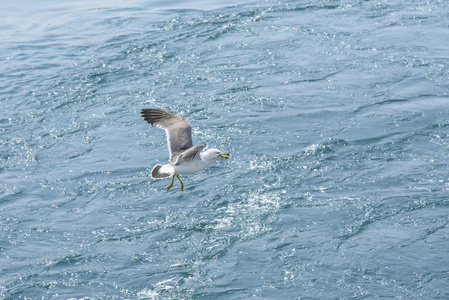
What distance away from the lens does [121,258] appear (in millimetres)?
7027

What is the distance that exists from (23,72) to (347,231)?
860 cm

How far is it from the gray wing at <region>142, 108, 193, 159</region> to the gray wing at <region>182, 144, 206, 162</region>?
0.39 meters

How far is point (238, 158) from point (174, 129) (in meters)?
1.26

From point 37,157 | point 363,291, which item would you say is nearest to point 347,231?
point 363,291

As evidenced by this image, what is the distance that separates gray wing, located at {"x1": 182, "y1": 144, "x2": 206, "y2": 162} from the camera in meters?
7.00

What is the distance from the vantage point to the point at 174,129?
27.4 ft

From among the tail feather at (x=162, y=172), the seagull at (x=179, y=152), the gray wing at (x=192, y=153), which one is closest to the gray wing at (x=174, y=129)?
the seagull at (x=179, y=152)

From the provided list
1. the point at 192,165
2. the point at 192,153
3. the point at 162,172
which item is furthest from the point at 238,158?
the point at 192,153

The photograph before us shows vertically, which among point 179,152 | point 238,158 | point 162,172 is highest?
point 179,152

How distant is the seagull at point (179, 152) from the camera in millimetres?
7355

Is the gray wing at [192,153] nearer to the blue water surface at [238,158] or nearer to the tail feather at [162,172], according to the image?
the tail feather at [162,172]

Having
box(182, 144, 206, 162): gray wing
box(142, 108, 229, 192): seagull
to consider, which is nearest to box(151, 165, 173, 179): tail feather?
box(142, 108, 229, 192): seagull

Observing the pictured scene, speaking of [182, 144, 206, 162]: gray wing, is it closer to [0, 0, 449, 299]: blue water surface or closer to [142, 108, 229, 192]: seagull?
[142, 108, 229, 192]: seagull

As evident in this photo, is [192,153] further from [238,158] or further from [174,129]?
[238,158]
